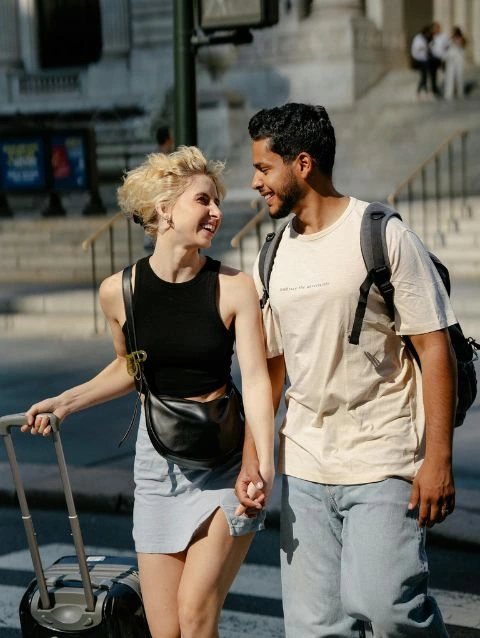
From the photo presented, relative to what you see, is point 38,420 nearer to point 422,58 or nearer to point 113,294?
point 113,294

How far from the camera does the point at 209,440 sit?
4008 millimetres

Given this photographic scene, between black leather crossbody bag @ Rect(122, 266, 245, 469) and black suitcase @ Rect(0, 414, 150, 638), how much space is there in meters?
0.30

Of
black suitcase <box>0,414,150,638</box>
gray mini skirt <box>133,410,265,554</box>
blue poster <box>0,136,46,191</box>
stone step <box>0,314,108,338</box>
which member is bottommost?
stone step <box>0,314,108,338</box>

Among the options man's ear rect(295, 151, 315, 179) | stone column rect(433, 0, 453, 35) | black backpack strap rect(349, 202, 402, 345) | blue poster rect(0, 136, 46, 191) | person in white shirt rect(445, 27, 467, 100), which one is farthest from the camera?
stone column rect(433, 0, 453, 35)

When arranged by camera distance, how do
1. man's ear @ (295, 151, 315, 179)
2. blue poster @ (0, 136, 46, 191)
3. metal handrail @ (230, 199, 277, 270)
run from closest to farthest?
1. man's ear @ (295, 151, 315, 179)
2. metal handrail @ (230, 199, 277, 270)
3. blue poster @ (0, 136, 46, 191)

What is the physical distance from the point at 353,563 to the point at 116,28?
2649 cm

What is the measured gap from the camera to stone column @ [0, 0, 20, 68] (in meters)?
30.6

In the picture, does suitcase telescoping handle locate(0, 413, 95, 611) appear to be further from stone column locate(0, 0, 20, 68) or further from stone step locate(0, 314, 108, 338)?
stone column locate(0, 0, 20, 68)

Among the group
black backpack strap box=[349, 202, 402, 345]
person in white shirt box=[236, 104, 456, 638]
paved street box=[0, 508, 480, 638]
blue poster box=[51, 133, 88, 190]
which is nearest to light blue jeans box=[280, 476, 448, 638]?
person in white shirt box=[236, 104, 456, 638]

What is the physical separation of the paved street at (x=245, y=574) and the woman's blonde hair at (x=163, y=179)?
2.14m

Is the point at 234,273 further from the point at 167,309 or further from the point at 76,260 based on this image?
the point at 76,260

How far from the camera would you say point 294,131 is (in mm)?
3904

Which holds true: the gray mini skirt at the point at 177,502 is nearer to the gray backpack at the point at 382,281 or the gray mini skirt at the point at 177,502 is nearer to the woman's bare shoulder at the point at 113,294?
the woman's bare shoulder at the point at 113,294

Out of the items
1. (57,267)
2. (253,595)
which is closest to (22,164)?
(57,267)
